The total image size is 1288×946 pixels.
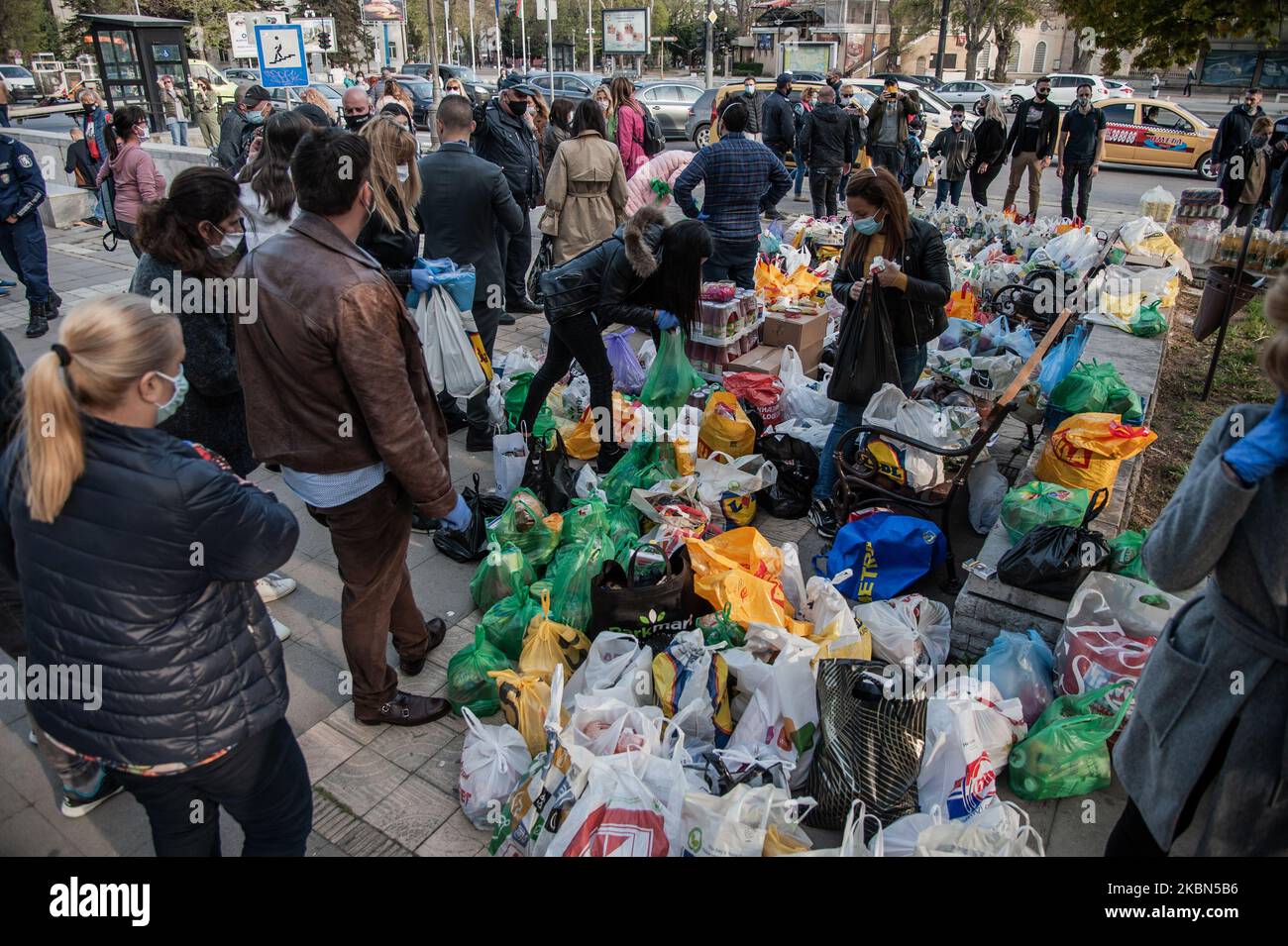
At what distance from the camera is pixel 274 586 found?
3918mm

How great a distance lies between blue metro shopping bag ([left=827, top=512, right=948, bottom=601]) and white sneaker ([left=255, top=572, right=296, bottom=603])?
103 inches

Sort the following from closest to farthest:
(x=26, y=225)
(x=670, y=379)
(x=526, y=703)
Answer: (x=526, y=703) < (x=670, y=379) < (x=26, y=225)

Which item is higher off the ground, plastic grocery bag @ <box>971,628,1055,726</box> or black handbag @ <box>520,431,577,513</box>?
black handbag @ <box>520,431,577,513</box>

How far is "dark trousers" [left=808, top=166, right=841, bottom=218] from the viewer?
11308 millimetres

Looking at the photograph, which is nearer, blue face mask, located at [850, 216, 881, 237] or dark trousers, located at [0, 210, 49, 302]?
blue face mask, located at [850, 216, 881, 237]

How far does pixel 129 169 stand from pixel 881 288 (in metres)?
6.29

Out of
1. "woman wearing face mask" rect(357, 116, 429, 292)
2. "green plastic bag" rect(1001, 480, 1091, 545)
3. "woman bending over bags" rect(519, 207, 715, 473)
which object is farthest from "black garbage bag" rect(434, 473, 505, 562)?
"green plastic bag" rect(1001, 480, 1091, 545)

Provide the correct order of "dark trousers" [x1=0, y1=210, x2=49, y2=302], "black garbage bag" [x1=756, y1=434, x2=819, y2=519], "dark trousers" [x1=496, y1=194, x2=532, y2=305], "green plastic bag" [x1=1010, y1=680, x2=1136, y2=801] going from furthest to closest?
"dark trousers" [x1=496, y1=194, x2=532, y2=305], "dark trousers" [x1=0, y1=210, x2=49, y2=302], "black garbage bag" [x1=756, y1=434, x2=819, y2=519], "green plastic bag" [x1=1010, y1=680, x2=1136, y2=801]

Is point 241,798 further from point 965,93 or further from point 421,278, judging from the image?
point 965,93

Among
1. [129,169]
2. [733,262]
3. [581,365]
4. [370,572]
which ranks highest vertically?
[129,169]

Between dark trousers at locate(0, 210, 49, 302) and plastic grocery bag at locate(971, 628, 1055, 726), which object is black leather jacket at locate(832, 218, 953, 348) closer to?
plastic grocery bag at locate(971, 628, 1055, 726)

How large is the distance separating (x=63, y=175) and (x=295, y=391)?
48.4 ft

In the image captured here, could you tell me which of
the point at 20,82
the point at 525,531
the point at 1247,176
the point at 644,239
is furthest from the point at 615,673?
the point at 20,82

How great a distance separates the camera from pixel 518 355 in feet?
18.9
